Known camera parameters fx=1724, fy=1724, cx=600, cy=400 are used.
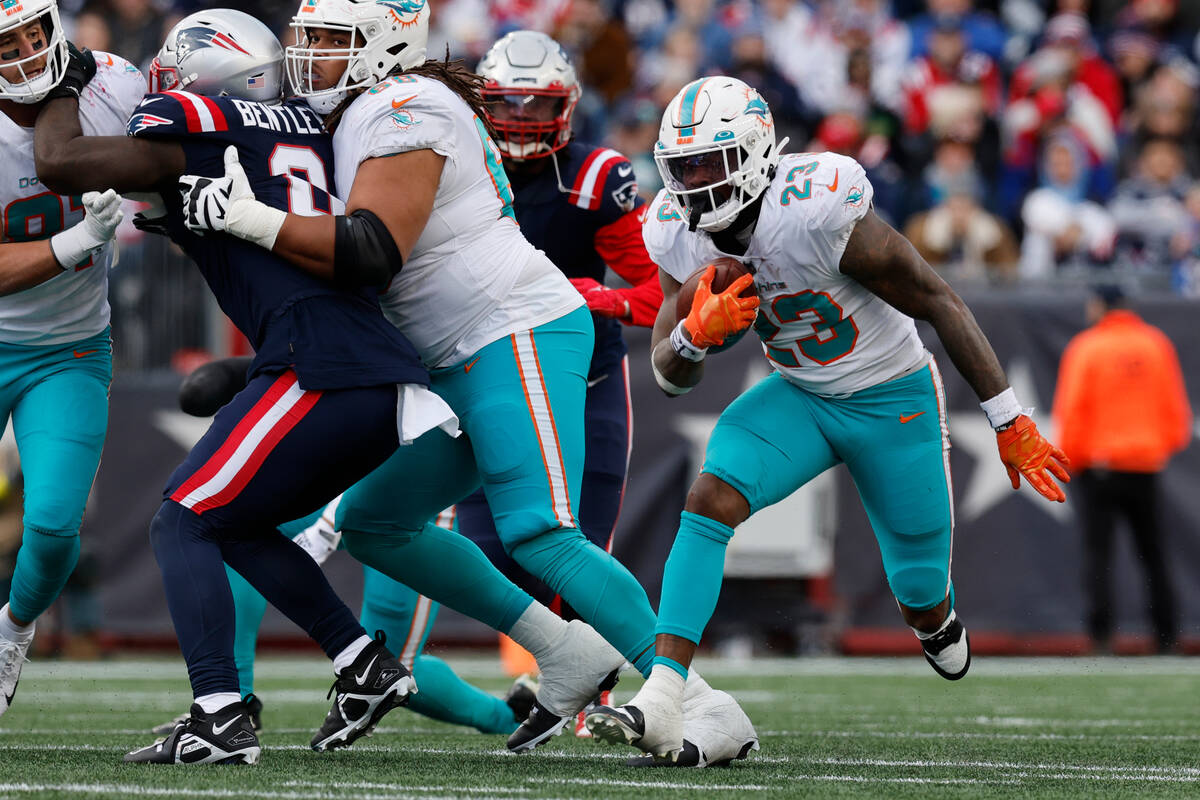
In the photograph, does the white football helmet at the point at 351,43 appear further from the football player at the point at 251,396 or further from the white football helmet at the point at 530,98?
the white football helmet at the point at 530,98

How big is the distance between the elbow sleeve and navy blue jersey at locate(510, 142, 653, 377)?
4.71 feet

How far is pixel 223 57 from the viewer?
3.92m

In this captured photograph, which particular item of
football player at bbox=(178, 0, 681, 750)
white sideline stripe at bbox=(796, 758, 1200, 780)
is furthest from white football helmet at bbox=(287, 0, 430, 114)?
white sideline stripe at bbox=(796, 758, 1200, 780)

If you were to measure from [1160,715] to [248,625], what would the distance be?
288 centimetres

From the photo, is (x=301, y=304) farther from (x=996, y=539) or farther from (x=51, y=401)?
(x=996, y=539)

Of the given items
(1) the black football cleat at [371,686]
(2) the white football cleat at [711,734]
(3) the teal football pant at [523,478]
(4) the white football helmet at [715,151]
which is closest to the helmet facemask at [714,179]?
(4) the white football helmet at [715,151]

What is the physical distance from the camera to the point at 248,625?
4.89 meters

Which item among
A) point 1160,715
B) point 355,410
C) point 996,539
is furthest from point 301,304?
point 996,539

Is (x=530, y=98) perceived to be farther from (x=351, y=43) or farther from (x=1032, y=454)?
(x=1032, y=454)

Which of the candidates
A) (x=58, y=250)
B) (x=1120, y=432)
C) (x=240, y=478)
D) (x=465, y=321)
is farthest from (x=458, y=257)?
(x=1120, y=432)

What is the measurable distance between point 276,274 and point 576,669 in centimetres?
111

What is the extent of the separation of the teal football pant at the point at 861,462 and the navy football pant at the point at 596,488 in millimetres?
761

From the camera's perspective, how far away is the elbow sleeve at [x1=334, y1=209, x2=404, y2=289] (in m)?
3.57

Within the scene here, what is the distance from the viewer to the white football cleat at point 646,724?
140 inches
